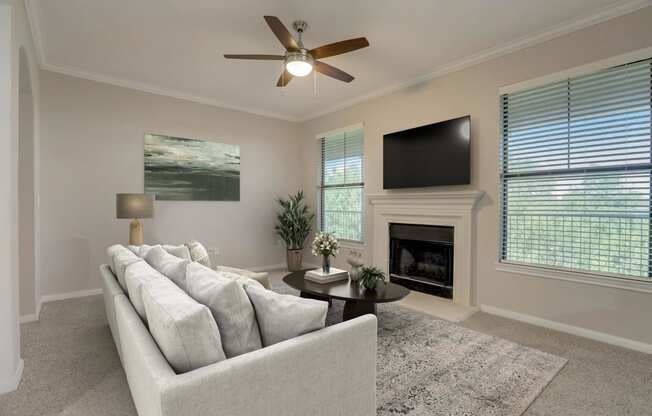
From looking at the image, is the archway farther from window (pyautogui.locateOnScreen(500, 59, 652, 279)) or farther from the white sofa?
window (pyautogui.locateOnScreen(500, 59, 652, 279))

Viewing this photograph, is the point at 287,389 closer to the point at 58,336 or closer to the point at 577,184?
the point at 58,336

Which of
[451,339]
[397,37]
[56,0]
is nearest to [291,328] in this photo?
[451,339]

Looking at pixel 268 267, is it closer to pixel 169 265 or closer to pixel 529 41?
pixel 169 265

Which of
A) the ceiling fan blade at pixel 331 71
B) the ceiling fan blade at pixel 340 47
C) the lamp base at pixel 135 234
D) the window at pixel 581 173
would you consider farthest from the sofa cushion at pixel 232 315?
the window at pixel 581 173

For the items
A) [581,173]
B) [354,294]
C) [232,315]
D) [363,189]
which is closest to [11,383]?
[232,315]

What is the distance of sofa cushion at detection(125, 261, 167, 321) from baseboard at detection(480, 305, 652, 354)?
3.44 m

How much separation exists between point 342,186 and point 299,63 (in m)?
2.92

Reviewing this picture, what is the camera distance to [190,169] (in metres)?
5.09

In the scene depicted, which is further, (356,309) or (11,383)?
(356,309)

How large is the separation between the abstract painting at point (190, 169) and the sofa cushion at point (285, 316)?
3.92 metres

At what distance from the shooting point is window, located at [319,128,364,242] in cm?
541

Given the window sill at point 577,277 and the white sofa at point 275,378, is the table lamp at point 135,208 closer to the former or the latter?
the white sofa at point 275,378

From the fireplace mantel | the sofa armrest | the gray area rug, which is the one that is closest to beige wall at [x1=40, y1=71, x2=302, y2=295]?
the fireplace mantel

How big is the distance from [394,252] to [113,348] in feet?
11.5
